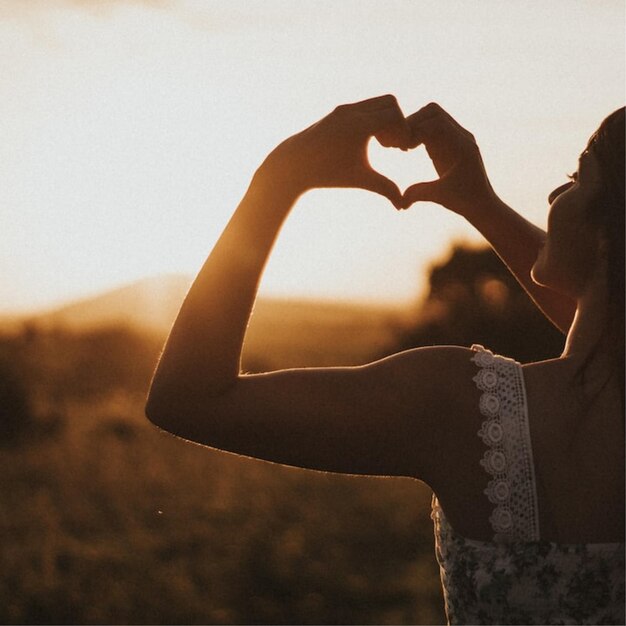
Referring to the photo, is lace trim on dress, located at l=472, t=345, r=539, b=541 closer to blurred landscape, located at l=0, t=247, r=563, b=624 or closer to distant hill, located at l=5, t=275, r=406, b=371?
blurred landscape, located at l=0, t=247, r=563, b=624

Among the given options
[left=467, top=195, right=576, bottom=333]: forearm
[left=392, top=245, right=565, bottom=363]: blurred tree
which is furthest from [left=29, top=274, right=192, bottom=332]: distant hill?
[left=467, top=195, right=576, bottom=333]: forearm

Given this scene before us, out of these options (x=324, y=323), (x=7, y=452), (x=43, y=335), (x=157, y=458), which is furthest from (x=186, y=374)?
(x=324, y=323)

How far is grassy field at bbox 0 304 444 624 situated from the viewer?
996 centimetres

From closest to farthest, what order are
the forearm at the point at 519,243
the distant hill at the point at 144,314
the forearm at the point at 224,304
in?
the forearm at the point at 224,304 < the forearm at the point at 519,243 < the distant hill at the point at 144,314

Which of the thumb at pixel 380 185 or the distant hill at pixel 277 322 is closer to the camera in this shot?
the thumb at pixel 380 185

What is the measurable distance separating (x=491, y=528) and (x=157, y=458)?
53.8 ft

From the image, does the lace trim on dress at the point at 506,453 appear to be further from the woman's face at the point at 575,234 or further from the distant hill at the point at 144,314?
the distant hill at the point at 144,314

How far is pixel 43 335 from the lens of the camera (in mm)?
30656

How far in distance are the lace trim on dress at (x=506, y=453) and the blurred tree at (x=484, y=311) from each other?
2719 centimetres

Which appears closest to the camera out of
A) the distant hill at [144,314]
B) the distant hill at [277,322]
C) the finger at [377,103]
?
the finger at [377,103]

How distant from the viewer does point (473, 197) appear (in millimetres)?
2484

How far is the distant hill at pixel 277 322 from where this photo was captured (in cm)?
3987

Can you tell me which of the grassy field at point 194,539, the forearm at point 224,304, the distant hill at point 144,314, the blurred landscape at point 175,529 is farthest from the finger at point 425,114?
the distant hill at point 144,314

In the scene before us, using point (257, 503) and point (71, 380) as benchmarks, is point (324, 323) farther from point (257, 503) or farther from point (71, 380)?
point (257, 503)
